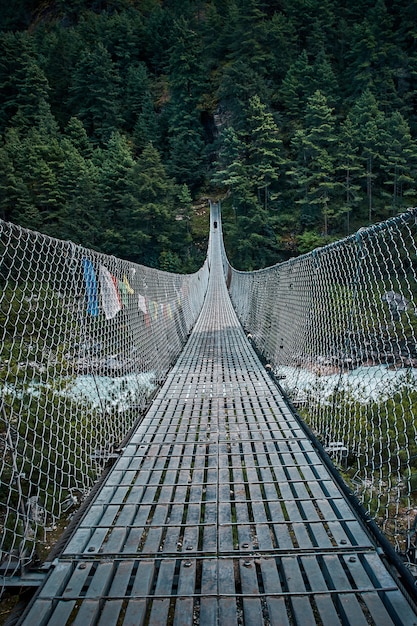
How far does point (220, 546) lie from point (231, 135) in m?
18.8

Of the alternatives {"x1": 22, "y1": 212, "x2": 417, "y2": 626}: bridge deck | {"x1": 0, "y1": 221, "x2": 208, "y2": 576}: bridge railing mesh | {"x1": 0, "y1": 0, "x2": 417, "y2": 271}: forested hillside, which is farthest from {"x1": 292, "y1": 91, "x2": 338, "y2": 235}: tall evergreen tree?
{"x1": 22, "y1": 212, "x2": 417, "y2": 626}: bridge deck

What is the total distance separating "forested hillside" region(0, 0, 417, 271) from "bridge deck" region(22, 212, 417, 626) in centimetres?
1378

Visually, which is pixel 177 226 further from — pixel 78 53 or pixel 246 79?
pixel 78 53

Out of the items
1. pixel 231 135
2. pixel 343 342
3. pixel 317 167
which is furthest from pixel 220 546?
pixel 231 135

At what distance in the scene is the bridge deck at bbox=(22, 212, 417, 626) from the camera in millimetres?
1078

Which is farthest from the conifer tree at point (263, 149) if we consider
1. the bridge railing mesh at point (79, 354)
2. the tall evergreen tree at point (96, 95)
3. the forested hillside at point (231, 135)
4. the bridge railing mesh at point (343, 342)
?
the bridge railing mesh at point (79, 354)

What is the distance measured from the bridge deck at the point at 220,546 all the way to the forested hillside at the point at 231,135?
13777mm

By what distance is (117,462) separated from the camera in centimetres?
196

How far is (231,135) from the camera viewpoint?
1825 centimetres

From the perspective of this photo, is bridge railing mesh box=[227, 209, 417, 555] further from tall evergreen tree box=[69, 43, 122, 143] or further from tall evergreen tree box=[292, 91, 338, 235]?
tall evergreen tree box=[69, 43, 122, 143]

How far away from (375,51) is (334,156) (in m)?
6.06

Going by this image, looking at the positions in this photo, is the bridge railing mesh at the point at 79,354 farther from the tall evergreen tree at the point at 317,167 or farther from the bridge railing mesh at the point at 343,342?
the tall evergreen tree at the point at 317,167

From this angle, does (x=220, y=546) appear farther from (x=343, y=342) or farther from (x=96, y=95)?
(x=96, y=95)

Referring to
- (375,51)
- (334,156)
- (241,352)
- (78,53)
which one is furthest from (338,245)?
(78,53)
